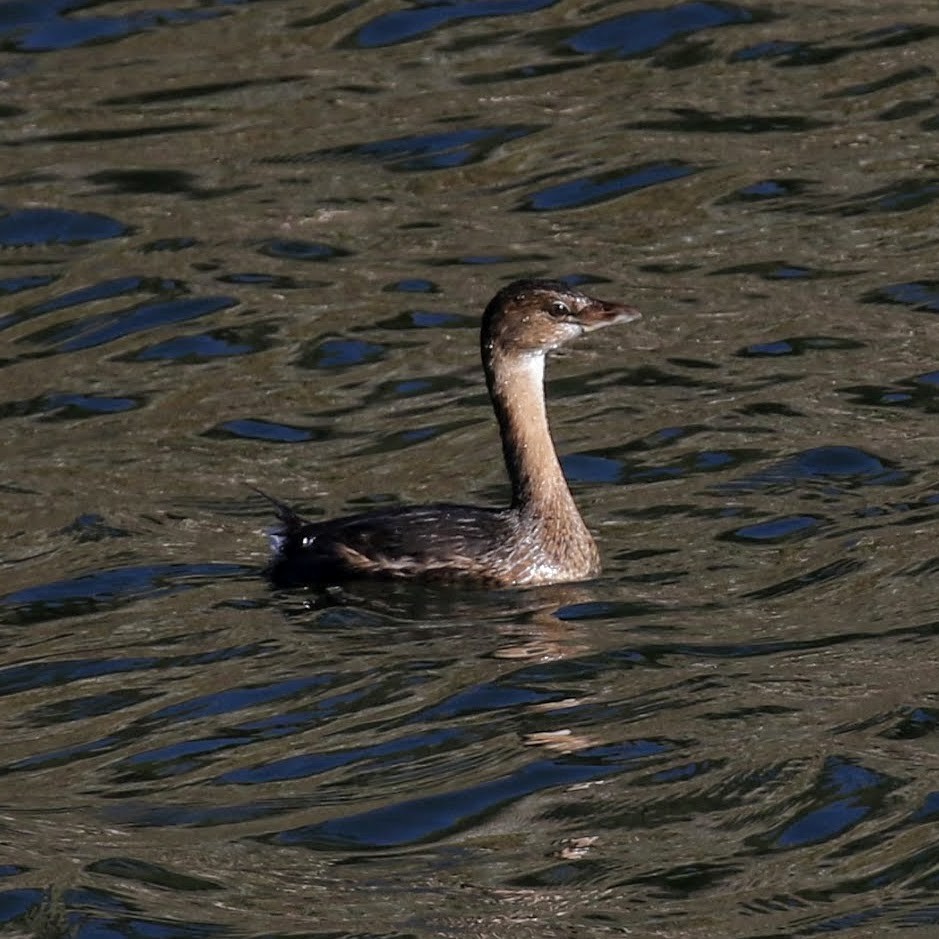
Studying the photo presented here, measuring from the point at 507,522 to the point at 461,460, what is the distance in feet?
5.20

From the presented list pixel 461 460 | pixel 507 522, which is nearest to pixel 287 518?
pixel 507 522

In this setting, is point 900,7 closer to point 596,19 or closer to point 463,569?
point 596,19

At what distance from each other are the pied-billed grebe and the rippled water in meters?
0.13

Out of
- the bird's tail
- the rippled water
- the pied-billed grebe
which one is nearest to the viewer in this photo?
the rippled water

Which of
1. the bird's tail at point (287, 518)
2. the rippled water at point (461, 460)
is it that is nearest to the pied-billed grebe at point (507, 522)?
the bird's tail at point (287, 518)

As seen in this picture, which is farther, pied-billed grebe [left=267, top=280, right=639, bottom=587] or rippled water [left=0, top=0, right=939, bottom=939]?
pied-billed grebe [left=267, top=280, right=639, bottom=587]

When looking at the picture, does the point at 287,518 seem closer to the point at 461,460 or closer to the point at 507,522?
the point at 507,522

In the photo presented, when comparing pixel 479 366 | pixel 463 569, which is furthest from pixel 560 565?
pixel 479 366

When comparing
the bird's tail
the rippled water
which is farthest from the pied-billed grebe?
the rippled water

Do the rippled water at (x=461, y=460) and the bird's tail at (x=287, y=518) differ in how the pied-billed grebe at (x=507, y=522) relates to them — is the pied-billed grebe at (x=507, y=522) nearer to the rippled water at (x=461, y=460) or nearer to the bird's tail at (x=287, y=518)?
the bird's tail at (x=287, y=518)

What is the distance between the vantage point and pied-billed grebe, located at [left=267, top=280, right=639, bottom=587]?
35.9ft

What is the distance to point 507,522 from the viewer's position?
1116 centimetres

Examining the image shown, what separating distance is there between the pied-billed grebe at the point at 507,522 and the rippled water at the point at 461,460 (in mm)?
134

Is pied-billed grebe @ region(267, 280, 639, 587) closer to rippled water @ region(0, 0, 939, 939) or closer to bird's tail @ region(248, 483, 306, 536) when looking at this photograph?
bird's tail @ region(248, 483, 306, 536)
